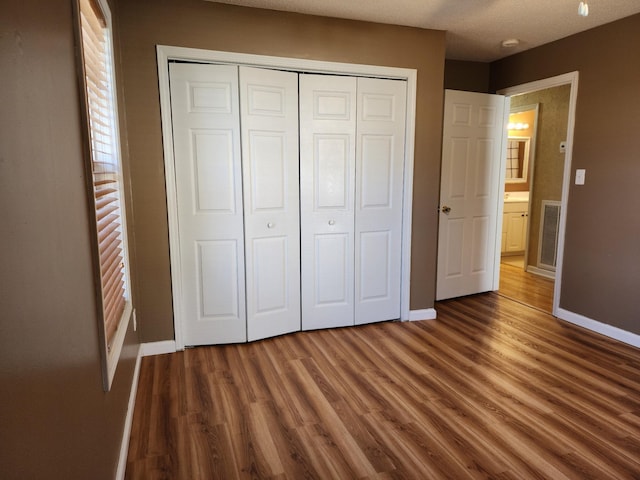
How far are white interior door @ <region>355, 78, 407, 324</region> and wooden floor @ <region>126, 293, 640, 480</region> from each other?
13.1 inches

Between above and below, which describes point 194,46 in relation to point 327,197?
above

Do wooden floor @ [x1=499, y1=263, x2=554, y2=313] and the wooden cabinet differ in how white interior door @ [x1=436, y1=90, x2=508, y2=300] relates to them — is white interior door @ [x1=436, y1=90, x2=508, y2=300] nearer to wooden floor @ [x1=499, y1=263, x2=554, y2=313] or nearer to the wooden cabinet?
wooden floor @ [x1=499, y1=263, x2=554, y2=313]

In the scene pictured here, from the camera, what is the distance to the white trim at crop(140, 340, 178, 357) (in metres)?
2.86

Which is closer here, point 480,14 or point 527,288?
point 480,14

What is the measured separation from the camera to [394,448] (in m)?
1.92

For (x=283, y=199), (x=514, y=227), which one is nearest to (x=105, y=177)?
(x=283, y=199)

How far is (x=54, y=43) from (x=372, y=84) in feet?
8.11

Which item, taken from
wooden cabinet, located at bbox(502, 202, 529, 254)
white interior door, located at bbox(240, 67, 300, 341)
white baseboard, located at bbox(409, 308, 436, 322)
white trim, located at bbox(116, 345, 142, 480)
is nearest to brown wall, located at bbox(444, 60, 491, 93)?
white interior door, located at bbox(240, 67, 300, 341)

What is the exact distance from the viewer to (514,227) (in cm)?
591

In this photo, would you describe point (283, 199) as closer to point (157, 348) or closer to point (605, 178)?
point (157, 348)

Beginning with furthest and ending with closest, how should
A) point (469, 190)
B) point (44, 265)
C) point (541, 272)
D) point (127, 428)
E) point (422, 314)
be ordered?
point (541, 272) → point (469, 190) → point (422, 314) → point (127, 428) → point (44, 265)

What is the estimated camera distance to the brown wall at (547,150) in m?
4.81

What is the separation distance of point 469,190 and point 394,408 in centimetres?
260

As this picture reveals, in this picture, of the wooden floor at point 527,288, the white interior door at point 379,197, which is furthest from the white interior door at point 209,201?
the wooden floor at point 527,288
